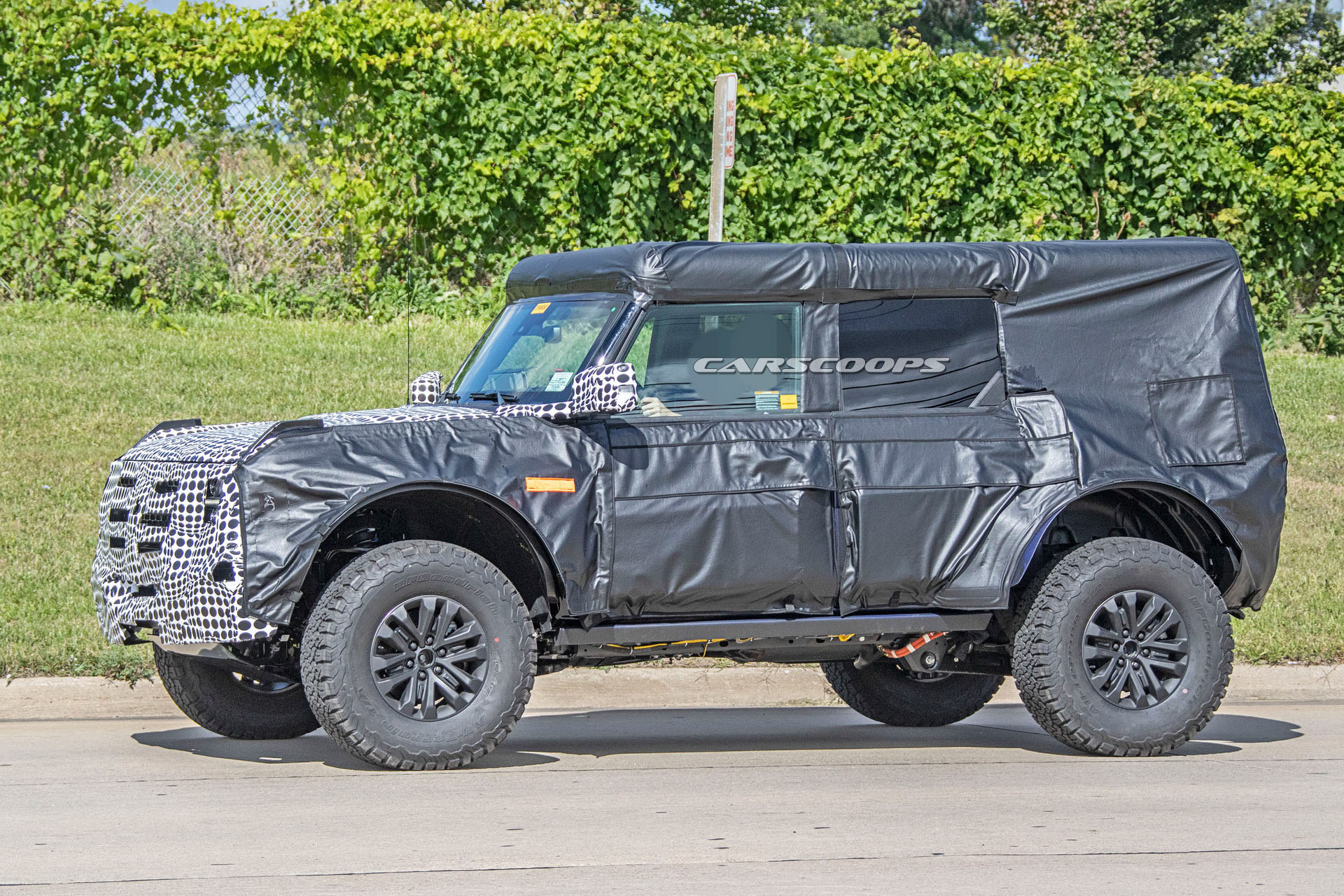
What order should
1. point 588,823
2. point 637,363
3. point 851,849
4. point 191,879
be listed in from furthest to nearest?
point 637,363
point 588,823
point 851,849
point 191,879

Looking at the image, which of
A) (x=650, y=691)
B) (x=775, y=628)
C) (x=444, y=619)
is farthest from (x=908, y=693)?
(x=444, y=619)

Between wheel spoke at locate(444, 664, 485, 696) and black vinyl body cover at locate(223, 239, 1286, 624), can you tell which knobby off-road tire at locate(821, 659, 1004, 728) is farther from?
wheel spoke at locate(444, 664, 485, 696)

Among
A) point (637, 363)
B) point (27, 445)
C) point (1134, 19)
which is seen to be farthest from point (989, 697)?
point (1134, 19)

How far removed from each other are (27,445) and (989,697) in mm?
7082

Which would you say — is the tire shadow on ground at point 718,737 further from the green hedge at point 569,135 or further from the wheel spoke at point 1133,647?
the green hedge at point 569,135

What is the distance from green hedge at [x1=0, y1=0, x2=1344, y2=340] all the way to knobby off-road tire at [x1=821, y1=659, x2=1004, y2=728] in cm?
695

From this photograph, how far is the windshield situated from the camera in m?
7.10

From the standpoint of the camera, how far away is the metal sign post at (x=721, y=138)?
10.1 m

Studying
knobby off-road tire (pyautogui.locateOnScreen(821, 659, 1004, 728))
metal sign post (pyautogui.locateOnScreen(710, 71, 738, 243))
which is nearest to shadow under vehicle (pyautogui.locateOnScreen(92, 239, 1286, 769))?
knobby off-road tire (pyautogui.locateOnScreen(821, 659, 1004, 728))

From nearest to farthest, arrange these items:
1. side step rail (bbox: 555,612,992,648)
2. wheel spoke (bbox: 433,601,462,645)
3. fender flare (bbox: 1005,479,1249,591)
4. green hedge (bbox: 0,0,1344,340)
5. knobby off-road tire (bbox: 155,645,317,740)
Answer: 1. wheel spoke (bbox: 433,601,462,645)
2. side step rail (bbox: 555,612,992,648)
3. fender flare (bbox: 1005,479,1249,591)
4. knobby off-road tire (bbox: 155,645,317,740)
5. green hedge (bbox: 0,0,1344,340)

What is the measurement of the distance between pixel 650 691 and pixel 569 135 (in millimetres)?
7174

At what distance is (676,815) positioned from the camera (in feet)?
20.0

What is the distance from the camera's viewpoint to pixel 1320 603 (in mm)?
10523

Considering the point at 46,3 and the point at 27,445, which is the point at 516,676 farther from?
the point at 46,3
